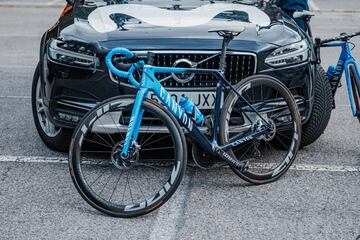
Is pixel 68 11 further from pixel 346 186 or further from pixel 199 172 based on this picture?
pixel 346 186

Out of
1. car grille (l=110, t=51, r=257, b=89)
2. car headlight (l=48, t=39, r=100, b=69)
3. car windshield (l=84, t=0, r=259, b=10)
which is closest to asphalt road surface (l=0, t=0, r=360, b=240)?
car grille (l=110, t=51, r=257, b=89)

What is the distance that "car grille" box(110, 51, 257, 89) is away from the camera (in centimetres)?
552

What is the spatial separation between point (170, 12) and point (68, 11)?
98 cm

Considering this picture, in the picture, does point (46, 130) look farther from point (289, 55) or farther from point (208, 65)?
point (289, 55)

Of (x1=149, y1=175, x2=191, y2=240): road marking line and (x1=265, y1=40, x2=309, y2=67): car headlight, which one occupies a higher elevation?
(x1=265, y1=40, x2=309, y2=67): car headlight

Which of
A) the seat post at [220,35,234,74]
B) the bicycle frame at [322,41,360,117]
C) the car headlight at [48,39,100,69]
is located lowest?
the bicycle frame at [322,41,360,117]

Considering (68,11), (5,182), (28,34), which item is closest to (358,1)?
(28,34)

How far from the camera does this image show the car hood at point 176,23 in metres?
5.65

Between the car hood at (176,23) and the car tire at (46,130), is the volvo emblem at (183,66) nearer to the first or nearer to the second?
the car hood at (176,23)

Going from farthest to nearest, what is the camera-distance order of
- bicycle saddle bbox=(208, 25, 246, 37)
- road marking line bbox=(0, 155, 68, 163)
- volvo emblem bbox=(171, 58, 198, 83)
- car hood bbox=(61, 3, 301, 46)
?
1. road marking line bbox=(0, 155, 68, 163)
2. car hood bbox=(61, 3, 301, 46)
3. volvo emblem bbox=(171, 58, 198, 83)
4. bicycle saddle bbox=(208, 25, 246, 37)

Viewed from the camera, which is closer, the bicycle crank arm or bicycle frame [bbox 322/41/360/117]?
the bicycle crank arm

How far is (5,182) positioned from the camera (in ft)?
18.1

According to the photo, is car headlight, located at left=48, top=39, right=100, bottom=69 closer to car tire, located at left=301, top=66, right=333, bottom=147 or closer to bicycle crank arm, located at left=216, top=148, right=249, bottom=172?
bicycle crank arm, located at left=216, top=148, right=249, bottom=172

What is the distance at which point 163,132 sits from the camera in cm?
531
